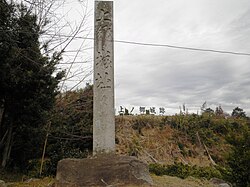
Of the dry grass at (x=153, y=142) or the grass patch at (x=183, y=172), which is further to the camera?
the dry grass at (x=153, y=142)

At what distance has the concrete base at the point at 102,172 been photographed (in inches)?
209

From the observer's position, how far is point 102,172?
5355 mm

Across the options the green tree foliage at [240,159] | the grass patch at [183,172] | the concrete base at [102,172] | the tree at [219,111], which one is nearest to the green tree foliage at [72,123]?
the grass patch at [183,172]

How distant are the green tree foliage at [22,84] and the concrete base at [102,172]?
356cm

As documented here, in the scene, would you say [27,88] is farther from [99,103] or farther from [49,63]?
[99,103]

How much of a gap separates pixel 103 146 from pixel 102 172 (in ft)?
2.34

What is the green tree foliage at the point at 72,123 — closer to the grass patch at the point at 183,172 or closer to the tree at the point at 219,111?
the grass patch at the point at 183,172

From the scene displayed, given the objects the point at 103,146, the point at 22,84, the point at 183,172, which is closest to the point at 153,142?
the point at 183,172

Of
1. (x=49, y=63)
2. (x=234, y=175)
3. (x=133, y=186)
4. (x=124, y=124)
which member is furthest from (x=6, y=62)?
(x=124, y=124)

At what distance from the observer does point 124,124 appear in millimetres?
15656

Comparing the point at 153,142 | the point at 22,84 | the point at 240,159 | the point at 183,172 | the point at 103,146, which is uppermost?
the point at 22,84

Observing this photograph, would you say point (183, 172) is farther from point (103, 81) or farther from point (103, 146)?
point (103, 81)

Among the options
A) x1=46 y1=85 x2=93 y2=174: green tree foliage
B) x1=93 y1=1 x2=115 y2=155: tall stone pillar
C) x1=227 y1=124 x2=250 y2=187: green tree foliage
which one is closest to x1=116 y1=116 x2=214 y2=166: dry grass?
x1=46 y1=85 x2=93 y2=174: green tree foliage

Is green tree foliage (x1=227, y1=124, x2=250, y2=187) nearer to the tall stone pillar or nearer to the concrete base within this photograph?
the concrete base
